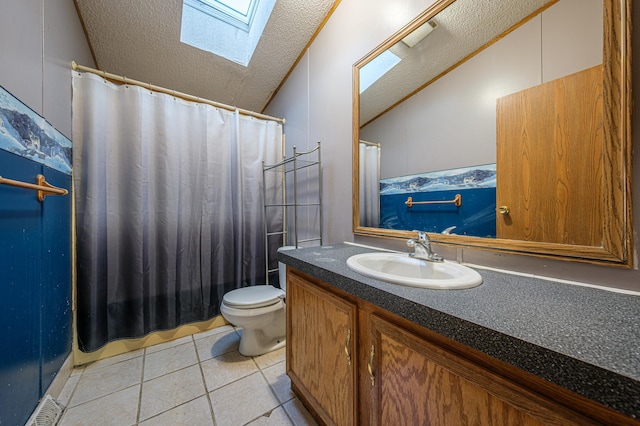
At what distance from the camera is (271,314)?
1569 mm

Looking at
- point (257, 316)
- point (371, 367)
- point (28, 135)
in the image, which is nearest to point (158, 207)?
point (28, 135)

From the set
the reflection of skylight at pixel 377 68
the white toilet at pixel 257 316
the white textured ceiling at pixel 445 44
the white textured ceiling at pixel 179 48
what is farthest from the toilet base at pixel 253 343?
the white textured ceiling at pixel 179 48

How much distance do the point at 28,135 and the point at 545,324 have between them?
184cm

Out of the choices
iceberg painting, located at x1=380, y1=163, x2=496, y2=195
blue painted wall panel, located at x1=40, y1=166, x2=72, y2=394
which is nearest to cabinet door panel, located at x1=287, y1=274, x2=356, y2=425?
iceberg painting, located at x1=380, y1=163, x2=496, y2=195

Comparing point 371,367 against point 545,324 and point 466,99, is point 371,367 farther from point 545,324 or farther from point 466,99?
point 466,99

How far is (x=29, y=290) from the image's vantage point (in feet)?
3.16

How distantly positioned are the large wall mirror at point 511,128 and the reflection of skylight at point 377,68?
0.01 m

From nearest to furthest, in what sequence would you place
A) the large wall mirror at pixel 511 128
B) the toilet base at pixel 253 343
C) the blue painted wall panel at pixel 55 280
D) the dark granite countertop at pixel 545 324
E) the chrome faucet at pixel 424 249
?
the dark granite countertop at pixel 545 324
the large wall mirror at pixel 511 128
the chrome faucet at pixel 424 249
the blue painted wall panel at pixel 55 280
the toilet base at pixel 253 343

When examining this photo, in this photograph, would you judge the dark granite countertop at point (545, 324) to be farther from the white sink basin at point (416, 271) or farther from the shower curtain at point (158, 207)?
the shower curtain at point (158, 207)

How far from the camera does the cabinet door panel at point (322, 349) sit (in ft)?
2.77

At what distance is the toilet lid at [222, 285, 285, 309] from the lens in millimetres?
1494

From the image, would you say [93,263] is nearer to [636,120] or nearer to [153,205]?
[153,205]

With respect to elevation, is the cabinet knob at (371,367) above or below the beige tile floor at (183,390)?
above

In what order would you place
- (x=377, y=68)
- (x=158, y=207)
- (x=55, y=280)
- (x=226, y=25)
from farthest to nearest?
1. (x=226, y=25)
2. (x=158, y=207)
3. (x=377, y=68)
4. (x=55, y=280)
